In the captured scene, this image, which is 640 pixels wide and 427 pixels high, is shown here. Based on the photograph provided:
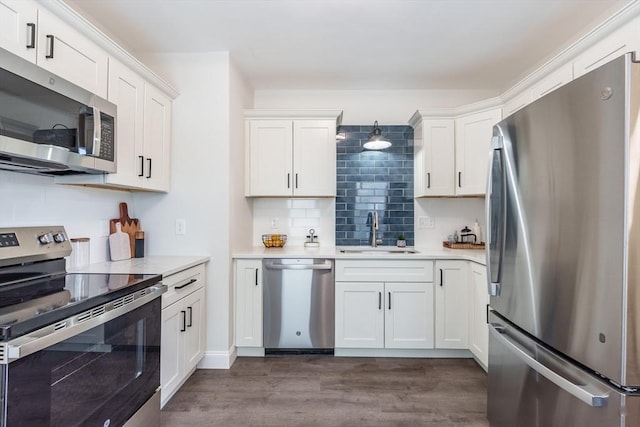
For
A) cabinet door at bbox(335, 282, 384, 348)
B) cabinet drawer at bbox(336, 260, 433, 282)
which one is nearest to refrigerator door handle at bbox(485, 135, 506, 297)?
cabinet drawer at bbox(336, 260, 433, 282)

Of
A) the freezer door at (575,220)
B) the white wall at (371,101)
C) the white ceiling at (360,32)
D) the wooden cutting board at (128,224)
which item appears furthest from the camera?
the white wall at (371,101)

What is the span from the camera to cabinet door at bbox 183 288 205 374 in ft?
7.33

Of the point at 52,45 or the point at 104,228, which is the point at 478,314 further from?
the point at 52,45

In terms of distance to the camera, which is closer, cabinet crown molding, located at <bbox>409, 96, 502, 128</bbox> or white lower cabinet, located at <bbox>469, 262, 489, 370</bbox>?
white lower cabinet, located at <bbox>469, 262, 489, 370</bbox>

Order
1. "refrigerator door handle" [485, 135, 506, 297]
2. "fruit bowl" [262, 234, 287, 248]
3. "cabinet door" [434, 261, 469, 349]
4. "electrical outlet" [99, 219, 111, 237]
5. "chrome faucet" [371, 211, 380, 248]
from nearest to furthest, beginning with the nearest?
"refrigerator door handle" [485, 135, 506, 297] → "electrical outlet" [99, 219, 111, 237] → "cabinet door" [434, 261, 469, 349] → "fruit bowl" [262, 234, 287, 248] → "chrome faucet" [371, 211, 380, 248]

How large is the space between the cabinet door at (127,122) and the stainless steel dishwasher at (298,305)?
1213 mm

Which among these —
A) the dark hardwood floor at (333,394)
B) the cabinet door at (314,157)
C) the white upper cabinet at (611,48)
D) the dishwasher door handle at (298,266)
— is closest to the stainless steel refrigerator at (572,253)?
the dark hardwood floor at (333,394)

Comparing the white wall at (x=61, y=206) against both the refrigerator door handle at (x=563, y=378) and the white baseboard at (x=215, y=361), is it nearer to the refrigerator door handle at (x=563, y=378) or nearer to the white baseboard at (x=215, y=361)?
the white baseboard at (x=215, y=361)

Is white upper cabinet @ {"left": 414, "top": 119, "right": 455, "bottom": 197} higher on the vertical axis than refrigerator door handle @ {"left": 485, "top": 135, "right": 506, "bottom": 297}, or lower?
higher

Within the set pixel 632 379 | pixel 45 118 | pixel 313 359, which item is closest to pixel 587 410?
pixel 632 379

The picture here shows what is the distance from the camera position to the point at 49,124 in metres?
1.39

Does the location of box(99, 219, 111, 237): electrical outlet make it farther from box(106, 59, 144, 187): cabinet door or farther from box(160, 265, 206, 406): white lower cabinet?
box(160, 265, 206, 406): white lower cabinet

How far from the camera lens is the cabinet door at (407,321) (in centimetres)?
Result: 275

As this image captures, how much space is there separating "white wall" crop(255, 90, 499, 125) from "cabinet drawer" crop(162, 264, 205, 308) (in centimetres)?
193
